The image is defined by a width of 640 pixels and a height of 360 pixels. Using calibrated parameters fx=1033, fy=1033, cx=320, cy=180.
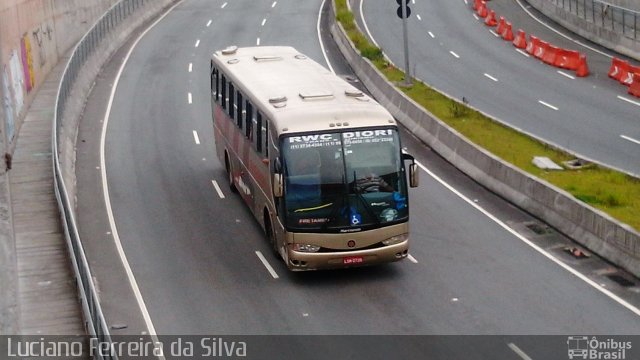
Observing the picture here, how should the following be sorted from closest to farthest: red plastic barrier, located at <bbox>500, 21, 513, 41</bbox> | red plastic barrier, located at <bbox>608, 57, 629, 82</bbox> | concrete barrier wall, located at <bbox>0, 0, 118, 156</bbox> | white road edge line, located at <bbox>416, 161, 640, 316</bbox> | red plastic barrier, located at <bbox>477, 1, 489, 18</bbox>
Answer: white road edge line, located at <bbox>416, 161, 640, 316</bbox>
concrete barrier wall, located at <bbox>0, 0, 118, 156</bbox>
red plastic barrier, located at <bbox>608, 57, 629, 82</bbox>
red plastic barrier, located at <bbox>500, 21, 513, 41</bbox>
red plastic barrier, located at <bbox>477, 1, 489, 18</bbox>

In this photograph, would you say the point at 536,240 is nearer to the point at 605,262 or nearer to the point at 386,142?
the point at 605,262

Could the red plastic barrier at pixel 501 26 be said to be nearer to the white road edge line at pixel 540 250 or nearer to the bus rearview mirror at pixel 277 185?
the white road edge line at pixel 540 250

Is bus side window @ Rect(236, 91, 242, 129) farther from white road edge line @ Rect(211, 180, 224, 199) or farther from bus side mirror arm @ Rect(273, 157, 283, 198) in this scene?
bus side mirror arm @ Rect(273, 157, 283, 198)

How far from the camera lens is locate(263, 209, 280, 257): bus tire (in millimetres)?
22531

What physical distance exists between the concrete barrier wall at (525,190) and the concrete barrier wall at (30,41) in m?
12.6

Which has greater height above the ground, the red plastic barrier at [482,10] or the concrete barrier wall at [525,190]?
the concrete barrier wall at [525,190]

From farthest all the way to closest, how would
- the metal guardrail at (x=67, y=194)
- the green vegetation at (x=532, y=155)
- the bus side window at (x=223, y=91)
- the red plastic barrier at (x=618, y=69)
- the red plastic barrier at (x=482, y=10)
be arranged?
the red plastic barrier at (x=482, y=10), the red plastic barrier at (x=618, y=69), the bus side window at (x=223, y=91), the green vegetation at (x=532, y=155), the metal guardrail at (x=67, y=194)

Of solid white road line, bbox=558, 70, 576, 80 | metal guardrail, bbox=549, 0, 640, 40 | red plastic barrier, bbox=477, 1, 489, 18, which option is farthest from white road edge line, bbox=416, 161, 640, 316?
red plastic barrier, bbox=477, 1, 489, 18

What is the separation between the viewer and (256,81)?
25516 mm

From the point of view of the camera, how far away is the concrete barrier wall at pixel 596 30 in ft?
161

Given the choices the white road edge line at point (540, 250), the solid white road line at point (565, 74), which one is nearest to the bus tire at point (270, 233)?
the white road edge line at point (540, 250)

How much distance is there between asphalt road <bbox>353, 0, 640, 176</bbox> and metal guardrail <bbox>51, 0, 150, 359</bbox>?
526 inches

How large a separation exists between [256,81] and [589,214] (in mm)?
8588

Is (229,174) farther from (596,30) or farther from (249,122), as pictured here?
(596,30)
